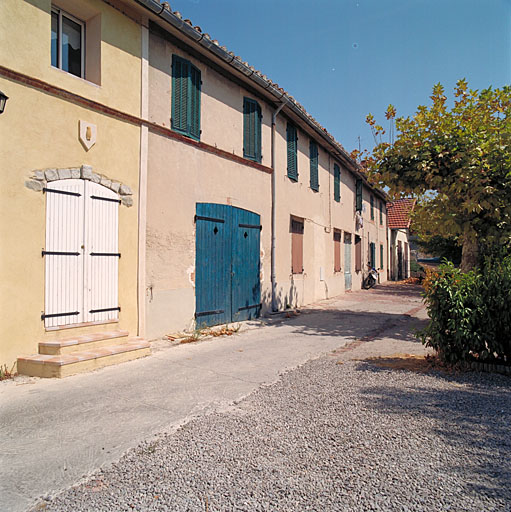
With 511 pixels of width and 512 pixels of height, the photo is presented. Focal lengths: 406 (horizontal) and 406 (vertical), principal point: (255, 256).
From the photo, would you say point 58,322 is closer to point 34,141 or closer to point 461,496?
point 34,141

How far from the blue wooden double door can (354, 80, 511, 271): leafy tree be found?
10.0 ft

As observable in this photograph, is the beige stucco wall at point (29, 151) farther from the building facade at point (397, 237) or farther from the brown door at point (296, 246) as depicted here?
the building facade at point (397, 237)

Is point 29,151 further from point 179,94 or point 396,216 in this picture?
point 396,216

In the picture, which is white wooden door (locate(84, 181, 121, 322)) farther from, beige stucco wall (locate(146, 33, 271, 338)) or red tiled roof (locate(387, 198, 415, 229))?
red tiled roof (locate(387, 198, 415, 229))

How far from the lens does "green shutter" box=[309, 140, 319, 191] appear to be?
12806mm

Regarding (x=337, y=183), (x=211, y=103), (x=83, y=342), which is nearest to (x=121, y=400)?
(x=83, y=342)

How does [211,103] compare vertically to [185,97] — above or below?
above

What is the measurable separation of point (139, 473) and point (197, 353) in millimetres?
3556

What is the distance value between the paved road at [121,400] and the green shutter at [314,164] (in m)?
6.39

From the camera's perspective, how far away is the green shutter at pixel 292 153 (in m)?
11.3

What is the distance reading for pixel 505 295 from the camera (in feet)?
15.1

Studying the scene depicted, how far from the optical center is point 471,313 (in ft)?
15.4

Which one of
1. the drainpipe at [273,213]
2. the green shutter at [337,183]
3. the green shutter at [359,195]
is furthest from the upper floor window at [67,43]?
the green shutter at [359,195]

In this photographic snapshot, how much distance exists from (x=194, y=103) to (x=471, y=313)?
594 centimetres
